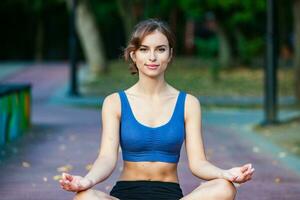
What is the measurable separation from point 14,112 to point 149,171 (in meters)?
8.37

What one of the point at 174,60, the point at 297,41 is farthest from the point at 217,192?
the point at 297,41

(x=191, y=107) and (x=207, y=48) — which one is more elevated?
(x=191, y=107)

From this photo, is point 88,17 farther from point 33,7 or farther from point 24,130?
point 24,130

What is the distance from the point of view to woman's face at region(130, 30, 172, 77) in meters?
5.25

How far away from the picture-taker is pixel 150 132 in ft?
17.2

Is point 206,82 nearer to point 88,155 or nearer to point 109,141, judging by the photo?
point 88,155

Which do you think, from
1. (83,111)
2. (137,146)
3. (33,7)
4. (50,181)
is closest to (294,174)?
(50,181)

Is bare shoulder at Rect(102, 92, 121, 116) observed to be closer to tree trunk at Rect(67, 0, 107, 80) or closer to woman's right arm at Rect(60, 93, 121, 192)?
woman's right arm at Rect(60, 93, 121, 192)

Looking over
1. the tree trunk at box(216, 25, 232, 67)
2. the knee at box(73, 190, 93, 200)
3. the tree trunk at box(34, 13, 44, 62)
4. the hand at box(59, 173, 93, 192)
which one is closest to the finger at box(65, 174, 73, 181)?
the hand at box(59, 173, 93, 192)

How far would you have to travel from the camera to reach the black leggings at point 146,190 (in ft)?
17.0

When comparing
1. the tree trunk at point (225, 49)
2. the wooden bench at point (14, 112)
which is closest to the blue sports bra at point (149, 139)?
the wooden bench at point (14, 112)

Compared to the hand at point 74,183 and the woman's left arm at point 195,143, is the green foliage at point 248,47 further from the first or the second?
the hand at point 74,183

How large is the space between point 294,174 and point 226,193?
520 centimetres

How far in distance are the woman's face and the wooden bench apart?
22.5ft
